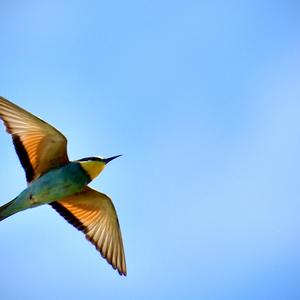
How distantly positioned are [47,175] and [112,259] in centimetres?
126

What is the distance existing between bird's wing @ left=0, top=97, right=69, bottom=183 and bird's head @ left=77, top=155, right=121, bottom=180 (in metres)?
0.20

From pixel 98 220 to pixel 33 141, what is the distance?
1.25m

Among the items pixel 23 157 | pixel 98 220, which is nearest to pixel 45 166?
pixel 23 157

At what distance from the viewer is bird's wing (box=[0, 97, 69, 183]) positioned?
776 centimetres

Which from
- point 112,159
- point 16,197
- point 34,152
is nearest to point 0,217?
point 16,197

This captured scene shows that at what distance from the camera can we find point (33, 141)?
25.8ft

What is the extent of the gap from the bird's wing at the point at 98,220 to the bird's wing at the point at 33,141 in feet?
1.93

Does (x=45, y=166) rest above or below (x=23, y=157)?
below

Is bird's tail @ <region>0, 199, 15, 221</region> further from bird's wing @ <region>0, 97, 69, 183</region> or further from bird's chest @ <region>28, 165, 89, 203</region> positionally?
bird's wing @ <region>0, 97, 69, 183</region>

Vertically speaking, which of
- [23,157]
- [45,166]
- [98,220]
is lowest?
[98,220]

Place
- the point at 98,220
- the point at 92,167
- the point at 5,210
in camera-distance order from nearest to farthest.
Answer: the point at 5,210
the point at 92,167
the point at 98,220

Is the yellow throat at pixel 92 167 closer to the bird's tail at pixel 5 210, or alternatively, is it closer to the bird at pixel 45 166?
the bird at pixel 45 166

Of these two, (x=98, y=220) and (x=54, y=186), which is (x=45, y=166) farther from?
(x=98, y=220)

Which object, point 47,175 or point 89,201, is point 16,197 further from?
point 89,201
